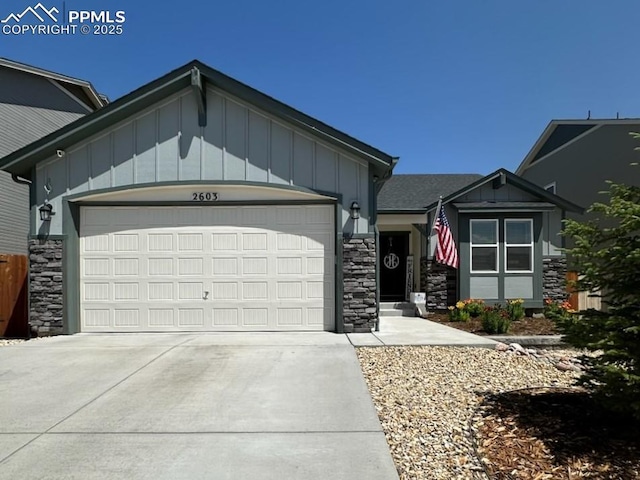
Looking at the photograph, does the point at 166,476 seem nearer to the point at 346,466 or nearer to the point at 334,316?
the point at 346,466

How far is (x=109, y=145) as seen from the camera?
8570mm

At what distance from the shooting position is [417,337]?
325 inches

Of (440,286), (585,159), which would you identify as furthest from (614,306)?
(585,159)

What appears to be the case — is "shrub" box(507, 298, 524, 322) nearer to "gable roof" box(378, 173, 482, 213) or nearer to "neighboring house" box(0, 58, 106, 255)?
"gable roof" box(378, 173, 482, 213)

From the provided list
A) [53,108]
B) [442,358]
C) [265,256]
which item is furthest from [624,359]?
[53,108]

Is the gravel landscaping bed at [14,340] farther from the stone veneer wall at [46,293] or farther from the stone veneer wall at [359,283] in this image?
the stone veneer wall at [359,283]

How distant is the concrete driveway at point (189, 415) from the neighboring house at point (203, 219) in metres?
1.66

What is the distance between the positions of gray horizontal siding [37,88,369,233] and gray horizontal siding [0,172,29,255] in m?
6.04

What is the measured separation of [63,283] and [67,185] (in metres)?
1.87

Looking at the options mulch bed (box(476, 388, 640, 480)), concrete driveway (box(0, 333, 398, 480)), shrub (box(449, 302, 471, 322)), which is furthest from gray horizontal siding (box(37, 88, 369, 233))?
mulch bed (box(476, 388, 640, 480))

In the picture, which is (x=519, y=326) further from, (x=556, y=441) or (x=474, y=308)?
(x=556, y=441)

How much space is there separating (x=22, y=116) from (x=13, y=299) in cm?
760

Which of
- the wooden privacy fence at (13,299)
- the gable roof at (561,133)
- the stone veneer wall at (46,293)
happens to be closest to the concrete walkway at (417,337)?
the stone veneer wall at (46,293)

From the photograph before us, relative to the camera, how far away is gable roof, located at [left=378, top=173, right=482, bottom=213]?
13.7m
